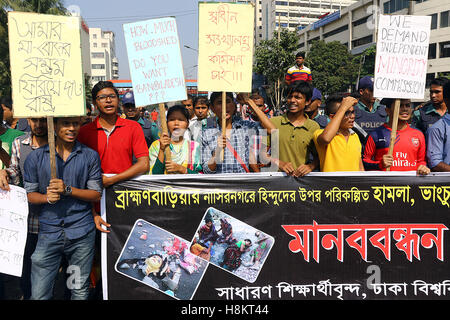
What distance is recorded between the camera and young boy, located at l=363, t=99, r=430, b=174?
3.26 m

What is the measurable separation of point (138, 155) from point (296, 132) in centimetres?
141

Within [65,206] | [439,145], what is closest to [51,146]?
[65,206]

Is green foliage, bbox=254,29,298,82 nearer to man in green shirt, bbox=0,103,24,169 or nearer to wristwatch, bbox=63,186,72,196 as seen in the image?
man in green shirt, bbox=0,103,24,169

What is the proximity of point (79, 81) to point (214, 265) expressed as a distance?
175 cm

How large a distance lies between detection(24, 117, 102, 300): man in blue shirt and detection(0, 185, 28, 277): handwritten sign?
220 mm

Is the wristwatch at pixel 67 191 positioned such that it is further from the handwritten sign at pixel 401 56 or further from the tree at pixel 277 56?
the tree at pixel 277 56

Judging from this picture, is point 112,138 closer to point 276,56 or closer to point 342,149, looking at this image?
point 342,149

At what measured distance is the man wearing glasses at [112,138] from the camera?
10.0ft

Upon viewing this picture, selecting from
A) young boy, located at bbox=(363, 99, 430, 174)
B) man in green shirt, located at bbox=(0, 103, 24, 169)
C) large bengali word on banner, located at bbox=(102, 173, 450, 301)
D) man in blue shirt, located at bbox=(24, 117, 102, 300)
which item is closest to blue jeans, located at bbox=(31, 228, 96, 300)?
man in blue shirt, located at bbox=(24, 117, 102, 300)

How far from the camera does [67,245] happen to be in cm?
276

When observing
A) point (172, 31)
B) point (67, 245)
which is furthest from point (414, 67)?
point (67, 245)

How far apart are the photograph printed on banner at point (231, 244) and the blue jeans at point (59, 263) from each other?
81 centimetres

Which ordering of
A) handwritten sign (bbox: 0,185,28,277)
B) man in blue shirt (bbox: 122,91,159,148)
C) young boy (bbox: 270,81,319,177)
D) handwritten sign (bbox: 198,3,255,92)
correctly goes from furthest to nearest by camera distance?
man in blue shirt (bbox: 122,91,159,148) < young boy (bbox: 270,81,319,177) < handwritten sign (bbox: 198,3,255,92) < handwritten sign (bbox: 0,185,28,277)
